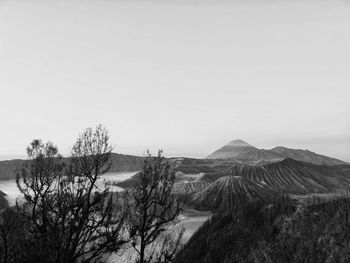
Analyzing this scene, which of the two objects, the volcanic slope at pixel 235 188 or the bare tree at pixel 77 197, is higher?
the bare tree at pixel 77 197

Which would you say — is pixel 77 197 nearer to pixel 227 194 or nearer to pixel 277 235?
pixel 277 235

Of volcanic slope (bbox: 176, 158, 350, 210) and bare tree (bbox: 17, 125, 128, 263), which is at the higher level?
bare tree (bbox: 17, 125, 128, 263)

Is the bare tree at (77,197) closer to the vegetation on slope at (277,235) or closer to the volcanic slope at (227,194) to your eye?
the vegetation on slope at (277,235)

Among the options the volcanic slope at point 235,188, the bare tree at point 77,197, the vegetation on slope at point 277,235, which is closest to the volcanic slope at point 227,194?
the volcanic slope at point 235,188

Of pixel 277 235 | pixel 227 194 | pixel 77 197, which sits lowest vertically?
pixel 227 194

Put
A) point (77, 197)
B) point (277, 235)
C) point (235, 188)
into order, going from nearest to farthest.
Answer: point (77, 197), point (277, 235), point (235, 188)

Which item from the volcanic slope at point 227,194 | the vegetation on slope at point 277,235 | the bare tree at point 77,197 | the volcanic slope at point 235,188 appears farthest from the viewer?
the volcanic slope at point 235,188

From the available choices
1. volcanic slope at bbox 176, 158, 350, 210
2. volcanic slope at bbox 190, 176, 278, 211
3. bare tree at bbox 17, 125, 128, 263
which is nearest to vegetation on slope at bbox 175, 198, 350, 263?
bare tree at bbox 17, 125, 128, 263

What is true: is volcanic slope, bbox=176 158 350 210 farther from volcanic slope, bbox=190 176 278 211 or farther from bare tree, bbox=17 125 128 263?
bare tree, bbox=17 125 128 263

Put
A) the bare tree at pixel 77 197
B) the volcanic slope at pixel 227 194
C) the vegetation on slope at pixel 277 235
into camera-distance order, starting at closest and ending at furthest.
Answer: the bare tree at pixel 77 197
the vegetation on slope at pixel 277 235
the volcanic slope at pixel 227 194

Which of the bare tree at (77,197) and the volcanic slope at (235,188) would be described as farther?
the volcanic slope at (235,188)

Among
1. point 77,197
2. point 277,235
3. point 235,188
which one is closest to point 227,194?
point 235,188

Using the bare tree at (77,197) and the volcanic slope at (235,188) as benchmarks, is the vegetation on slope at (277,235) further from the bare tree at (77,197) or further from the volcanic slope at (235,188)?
the volcanic slope at (235,188)

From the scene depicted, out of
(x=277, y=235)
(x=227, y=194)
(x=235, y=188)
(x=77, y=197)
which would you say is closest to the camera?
(x=77, y=197)
